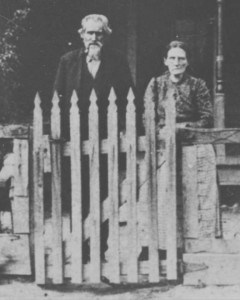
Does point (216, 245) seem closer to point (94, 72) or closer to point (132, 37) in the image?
point (94, 72)

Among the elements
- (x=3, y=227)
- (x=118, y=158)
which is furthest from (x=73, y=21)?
(x=118, y=158)

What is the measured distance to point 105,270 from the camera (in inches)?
171

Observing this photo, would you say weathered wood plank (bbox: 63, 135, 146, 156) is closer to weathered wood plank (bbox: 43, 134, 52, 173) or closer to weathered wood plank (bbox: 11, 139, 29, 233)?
weathered wood plank (bbox: 43, 134, 52, 173)

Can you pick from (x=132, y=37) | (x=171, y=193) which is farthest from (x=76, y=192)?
(x=132, y=37)

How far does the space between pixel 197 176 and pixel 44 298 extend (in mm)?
1453

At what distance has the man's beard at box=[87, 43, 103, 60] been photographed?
4.81 meters

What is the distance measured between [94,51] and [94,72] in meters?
0.18

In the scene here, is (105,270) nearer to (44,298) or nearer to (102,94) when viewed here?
(44,298)

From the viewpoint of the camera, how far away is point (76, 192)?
4277 mm

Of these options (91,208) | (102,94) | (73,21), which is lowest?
(91,208)

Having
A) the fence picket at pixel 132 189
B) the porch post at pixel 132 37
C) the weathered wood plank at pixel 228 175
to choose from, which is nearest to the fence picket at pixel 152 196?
the fence picket at pixel 132 189

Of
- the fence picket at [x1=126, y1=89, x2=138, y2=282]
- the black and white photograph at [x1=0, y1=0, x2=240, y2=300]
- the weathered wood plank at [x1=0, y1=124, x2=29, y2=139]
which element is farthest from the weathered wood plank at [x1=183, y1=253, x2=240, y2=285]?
the weathered wood plank at [x1=0, y1=124, x2=29, y2=139]

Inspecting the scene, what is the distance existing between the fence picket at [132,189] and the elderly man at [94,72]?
55 centimetres

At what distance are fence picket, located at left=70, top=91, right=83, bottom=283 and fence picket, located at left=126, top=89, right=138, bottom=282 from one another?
14.3 inches
